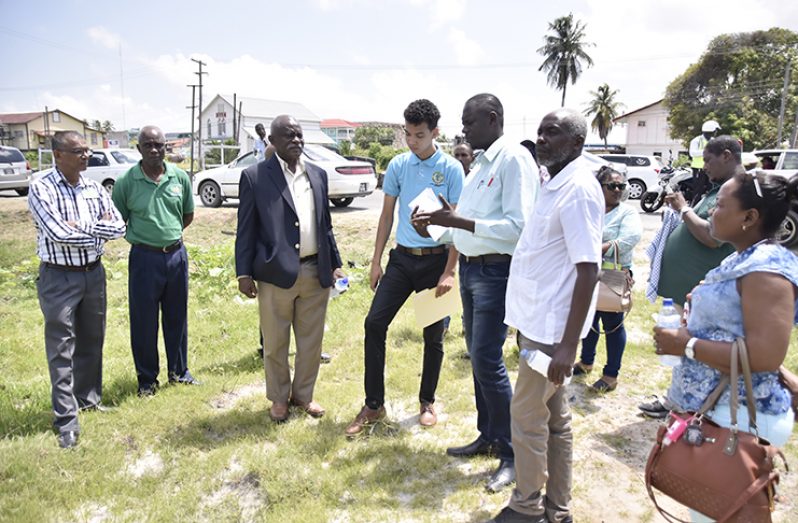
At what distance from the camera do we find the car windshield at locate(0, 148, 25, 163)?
17.6 metres

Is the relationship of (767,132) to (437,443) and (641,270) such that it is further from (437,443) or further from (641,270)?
(437,443)

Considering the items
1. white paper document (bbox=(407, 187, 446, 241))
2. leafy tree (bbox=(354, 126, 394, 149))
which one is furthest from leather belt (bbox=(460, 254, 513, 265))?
leafy tree (bbox=(354, 126, 394, 149))

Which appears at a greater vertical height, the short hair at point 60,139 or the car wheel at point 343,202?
the short hair at point 60,139

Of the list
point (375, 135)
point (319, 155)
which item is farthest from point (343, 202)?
point (375, 135)

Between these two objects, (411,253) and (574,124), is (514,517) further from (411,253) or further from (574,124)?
(574,124)

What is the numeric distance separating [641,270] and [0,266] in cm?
1121

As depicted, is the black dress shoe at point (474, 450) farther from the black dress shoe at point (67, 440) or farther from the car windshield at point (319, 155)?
the car windshield at point (319, 155)

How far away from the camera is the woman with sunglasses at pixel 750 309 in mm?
1690

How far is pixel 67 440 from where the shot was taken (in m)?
3.39

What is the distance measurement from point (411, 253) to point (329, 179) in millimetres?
9914

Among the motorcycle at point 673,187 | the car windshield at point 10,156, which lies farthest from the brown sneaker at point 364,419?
the car windshield at point 10,156

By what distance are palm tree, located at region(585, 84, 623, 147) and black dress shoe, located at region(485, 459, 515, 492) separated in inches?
2247

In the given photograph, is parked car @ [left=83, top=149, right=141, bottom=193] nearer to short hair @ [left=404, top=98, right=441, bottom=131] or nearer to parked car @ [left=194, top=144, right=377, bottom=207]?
parked car @ [left=194, top=144, right=377, bottom=207]

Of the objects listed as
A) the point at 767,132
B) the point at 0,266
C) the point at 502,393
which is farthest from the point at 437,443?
the point at 767,132
